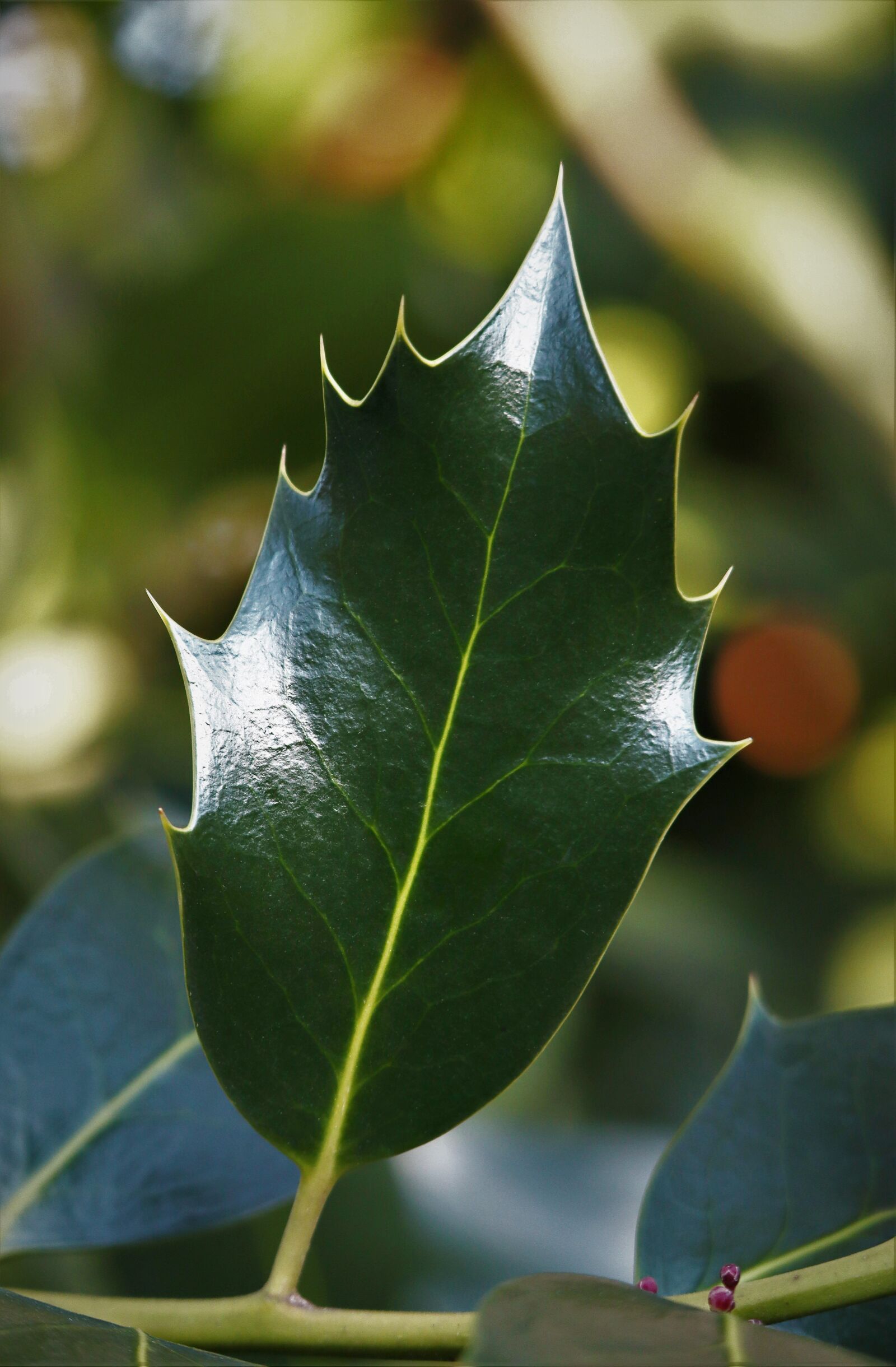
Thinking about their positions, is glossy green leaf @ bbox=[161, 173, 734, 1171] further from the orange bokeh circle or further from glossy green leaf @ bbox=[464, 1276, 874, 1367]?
the orange bokeh circle

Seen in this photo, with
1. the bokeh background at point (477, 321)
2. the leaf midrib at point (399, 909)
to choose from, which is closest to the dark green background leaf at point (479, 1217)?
the bokeh background at point (477, 321)

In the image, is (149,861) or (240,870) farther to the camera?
(149,861)

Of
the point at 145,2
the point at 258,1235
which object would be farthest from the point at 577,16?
the point at 258,1235

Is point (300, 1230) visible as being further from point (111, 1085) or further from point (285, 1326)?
point (111, 1085)

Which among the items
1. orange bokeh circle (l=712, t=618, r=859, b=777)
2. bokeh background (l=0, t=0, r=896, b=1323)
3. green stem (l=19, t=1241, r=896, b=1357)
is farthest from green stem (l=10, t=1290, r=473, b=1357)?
orange bokeh circle (l=712, t=618, r=859, b=777)

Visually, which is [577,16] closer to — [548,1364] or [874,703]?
[874,703]

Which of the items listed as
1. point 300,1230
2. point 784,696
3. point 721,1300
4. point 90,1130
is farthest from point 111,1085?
point 784,696

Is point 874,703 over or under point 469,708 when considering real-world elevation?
over
